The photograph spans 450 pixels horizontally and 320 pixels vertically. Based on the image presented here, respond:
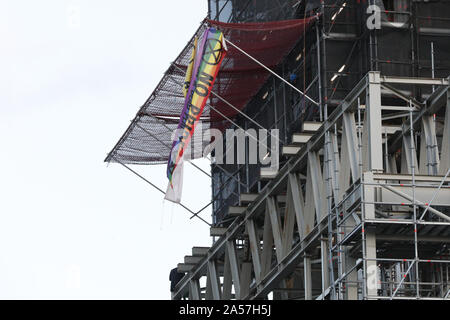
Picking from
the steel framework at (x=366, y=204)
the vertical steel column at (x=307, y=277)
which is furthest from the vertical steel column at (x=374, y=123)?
the vertical steel column at (x=307, y=277)

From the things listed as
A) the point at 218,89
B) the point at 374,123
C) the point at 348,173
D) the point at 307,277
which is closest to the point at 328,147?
the point at 348,173

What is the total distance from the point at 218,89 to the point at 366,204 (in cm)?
1796

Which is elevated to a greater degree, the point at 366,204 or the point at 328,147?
the point at 328,147

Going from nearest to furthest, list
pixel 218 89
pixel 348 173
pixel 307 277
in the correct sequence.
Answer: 1. pixel 348 173
2. pixel 307 277
3. pixel 218 89

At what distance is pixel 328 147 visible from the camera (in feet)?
133

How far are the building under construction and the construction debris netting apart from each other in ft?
0.22

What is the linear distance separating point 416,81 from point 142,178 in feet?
75.3

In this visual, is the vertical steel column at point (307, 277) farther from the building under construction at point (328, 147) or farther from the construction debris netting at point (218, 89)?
the construction debris netting at point (218, 89)

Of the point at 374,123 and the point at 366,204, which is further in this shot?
the point at 374,123

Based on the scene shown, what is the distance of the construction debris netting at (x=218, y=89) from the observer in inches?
1882

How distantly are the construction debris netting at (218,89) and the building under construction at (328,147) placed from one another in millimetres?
67

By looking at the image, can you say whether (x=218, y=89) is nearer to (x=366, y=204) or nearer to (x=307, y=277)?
(x=307, y=277)

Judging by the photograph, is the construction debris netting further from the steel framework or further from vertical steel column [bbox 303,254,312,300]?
vertical steel column [bbox 303,254,312,300]
